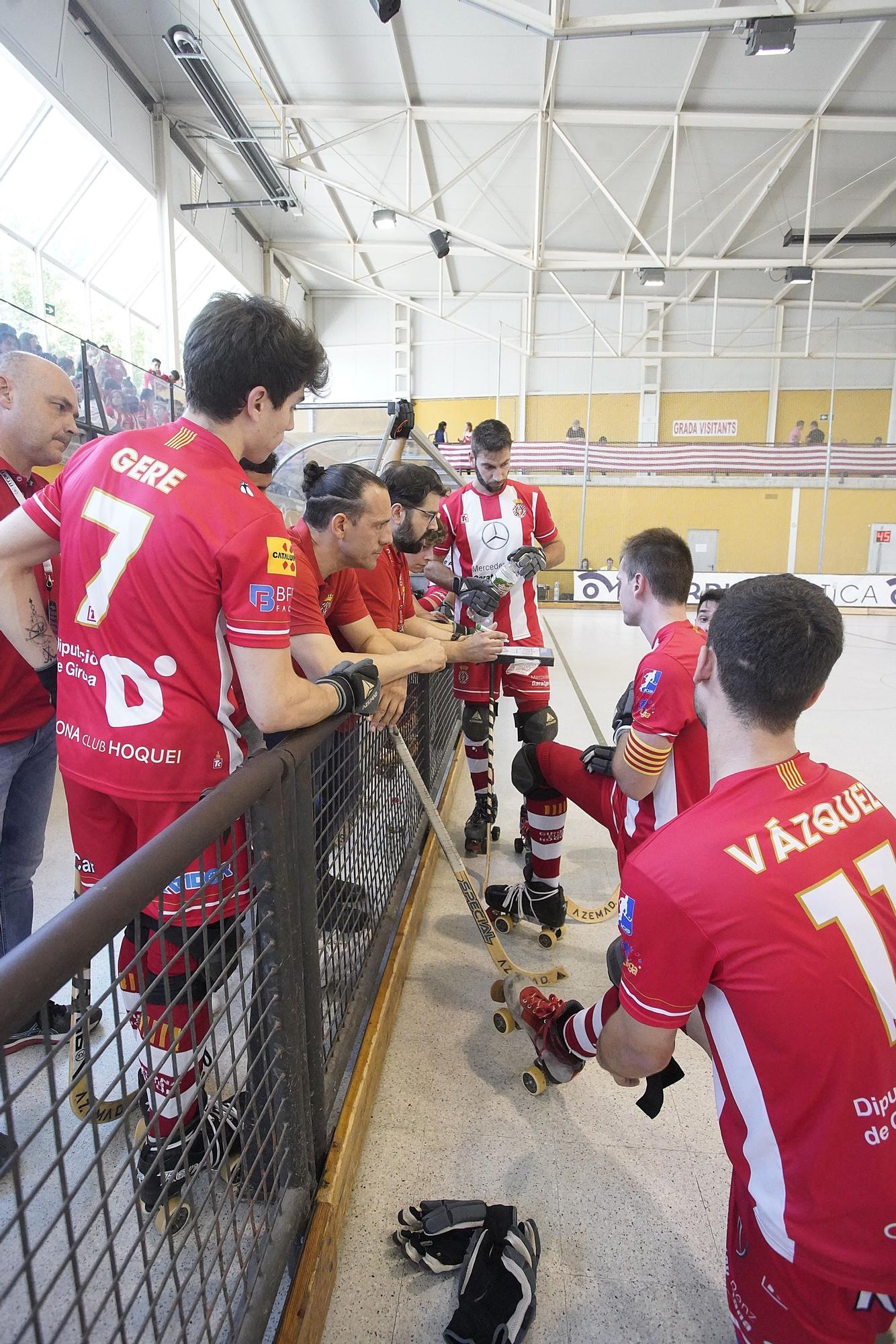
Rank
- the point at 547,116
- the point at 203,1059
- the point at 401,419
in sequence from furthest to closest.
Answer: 1. the point at 547,116
2. the point at 401,419
3. the point at 203,1059

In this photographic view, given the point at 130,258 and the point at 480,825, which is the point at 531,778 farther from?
the point at 130,258

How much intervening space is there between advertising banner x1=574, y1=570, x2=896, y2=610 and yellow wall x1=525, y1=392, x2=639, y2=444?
548 centimetres

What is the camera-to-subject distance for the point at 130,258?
39.7 feet

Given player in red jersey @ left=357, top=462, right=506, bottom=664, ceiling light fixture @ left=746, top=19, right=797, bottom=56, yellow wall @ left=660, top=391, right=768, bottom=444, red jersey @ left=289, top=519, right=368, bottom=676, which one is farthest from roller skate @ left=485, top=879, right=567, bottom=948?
yellow wall @ left=660, top=391, right=768, bottom=444

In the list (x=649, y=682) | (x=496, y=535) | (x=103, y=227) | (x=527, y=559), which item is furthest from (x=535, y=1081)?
(x=103, y=227)

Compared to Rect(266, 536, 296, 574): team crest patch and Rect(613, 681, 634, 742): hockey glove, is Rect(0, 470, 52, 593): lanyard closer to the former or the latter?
Rect(266, 536, 296, 574): team crest patch

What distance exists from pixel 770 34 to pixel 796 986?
369 inches

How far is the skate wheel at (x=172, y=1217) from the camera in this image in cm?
94

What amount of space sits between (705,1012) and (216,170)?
16.7 meters

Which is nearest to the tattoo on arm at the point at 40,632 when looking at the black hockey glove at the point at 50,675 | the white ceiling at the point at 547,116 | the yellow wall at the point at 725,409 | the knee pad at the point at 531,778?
Answer: the black hockey glove at the point at 50,675

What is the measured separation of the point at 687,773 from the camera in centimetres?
200

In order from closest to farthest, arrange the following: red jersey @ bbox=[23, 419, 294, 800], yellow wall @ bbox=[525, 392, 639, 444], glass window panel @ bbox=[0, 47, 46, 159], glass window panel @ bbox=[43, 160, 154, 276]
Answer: red jersey @ bbox=[23, 419, 294, 800] < glass window panel @ bbox=[0, 47, 46, 159] < glass window panel @ bbox=[43, 160, 154, 276] < yellow wall @ bbox=[525, 392, 639, 444]

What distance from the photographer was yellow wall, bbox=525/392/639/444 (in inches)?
788

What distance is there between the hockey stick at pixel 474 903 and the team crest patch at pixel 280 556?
3.42ft
